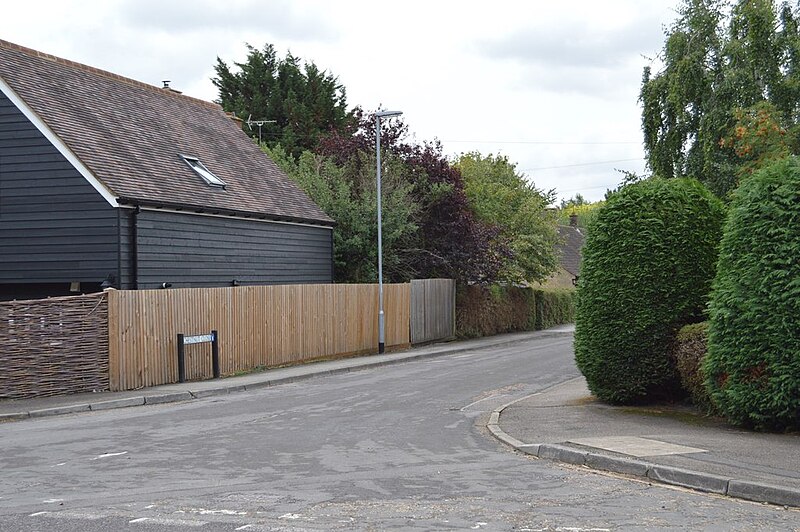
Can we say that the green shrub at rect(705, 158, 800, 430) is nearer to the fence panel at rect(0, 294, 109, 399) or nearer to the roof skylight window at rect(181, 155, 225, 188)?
the fence panel at rect(0, 294, 109, 399)

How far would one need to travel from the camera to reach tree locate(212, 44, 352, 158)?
2173 inches

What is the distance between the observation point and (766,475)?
8.89 metres

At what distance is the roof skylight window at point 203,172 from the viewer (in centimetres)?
2711

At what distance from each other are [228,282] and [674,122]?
15.3m

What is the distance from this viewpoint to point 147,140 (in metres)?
26.7

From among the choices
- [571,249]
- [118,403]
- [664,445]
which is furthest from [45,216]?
[571,249]

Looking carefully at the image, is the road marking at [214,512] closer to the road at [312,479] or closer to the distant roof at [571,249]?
the road at [312,479]

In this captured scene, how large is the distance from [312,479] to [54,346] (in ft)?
34.1

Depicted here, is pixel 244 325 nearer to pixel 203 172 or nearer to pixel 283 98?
pixel 203 172

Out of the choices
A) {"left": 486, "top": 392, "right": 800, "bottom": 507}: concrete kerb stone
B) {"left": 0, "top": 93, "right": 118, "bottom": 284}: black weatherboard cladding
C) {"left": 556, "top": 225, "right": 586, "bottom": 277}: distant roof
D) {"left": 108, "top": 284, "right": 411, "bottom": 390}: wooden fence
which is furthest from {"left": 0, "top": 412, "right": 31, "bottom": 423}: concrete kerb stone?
{"left": 556, "top": 225, "right": 586, "bottom": 277}: distant roof

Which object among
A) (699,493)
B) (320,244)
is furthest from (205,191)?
(699,493)

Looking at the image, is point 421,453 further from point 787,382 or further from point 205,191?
point 205,191

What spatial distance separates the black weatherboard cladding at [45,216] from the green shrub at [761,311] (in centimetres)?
1574

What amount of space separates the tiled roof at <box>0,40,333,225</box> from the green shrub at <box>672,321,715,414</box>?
47.6 feet
